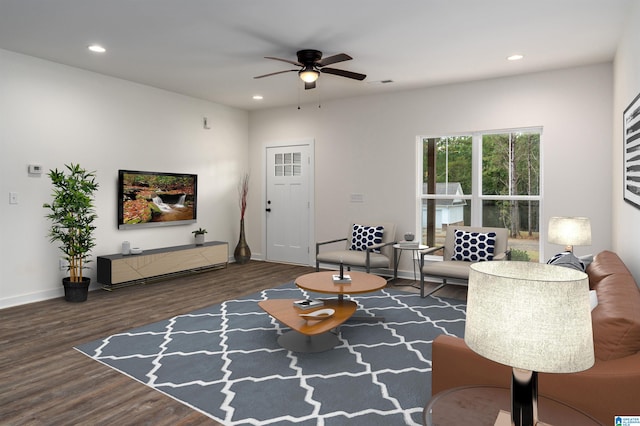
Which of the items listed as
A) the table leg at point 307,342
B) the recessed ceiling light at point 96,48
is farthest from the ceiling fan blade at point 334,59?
the table leg at point 307,342

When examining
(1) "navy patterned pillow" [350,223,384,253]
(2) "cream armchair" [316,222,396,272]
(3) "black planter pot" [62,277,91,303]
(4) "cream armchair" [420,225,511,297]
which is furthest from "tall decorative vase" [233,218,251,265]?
(4) "cream armchair" [420,225,511,297]

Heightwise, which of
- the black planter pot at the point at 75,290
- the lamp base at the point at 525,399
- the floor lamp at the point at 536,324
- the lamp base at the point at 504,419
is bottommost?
the black planter pot at the point at 75,290

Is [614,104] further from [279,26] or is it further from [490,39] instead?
[279,26]

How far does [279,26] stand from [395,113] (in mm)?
2729

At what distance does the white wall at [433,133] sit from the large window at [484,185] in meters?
0.20

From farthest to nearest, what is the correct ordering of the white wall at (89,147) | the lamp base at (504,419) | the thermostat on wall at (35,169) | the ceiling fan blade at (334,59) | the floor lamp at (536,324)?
the thermostat on wall at (35,169) → the white wall at (89,147) → the ceiling fan blade at (334,59) → the lamp base at (504,419) → the floor lamp at (536,324)

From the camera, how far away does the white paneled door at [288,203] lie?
6.71m

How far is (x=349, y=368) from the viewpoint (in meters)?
2.80

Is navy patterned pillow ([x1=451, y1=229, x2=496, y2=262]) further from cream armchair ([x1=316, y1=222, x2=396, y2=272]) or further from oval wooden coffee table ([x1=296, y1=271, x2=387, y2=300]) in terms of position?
oval wooden coffee table ([x1=296, y1=271, x2=387, y2=300])

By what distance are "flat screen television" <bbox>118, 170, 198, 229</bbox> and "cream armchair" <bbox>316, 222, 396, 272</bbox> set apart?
2.14 metres

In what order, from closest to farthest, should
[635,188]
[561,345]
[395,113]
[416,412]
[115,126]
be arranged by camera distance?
1. [561,345]
2. [416,412]
3. [635,188]
4. [115,126]
5. [395,113]

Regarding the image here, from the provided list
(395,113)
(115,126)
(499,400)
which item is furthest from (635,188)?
(115,126)

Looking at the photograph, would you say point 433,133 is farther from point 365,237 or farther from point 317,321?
point 317,321

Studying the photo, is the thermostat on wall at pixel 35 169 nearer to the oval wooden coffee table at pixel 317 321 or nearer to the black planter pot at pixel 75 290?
the black planter pot at pixel 75 290
